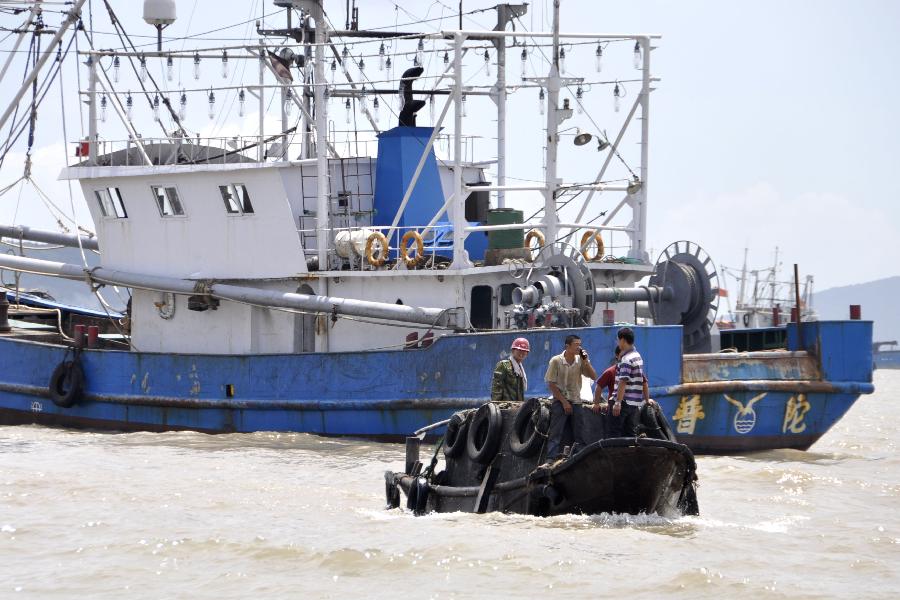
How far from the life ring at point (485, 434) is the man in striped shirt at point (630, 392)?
1205 millimetres

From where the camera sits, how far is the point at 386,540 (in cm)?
1207

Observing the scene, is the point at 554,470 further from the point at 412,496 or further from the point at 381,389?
the point at 381,389

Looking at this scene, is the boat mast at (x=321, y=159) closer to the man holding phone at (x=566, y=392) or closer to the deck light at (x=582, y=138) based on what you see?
the deck light at (x=582, y=138)

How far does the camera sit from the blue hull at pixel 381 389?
709 inches

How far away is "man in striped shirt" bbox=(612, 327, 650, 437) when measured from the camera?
12086 mm

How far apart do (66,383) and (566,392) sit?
481 inches

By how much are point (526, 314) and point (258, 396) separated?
4.27 m

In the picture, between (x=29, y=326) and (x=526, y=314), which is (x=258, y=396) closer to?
(x=526, y=314)

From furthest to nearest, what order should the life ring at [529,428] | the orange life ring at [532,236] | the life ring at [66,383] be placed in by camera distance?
the life ring at [66,383] → the orange life ring at [532,236] → the life ring at [529,428]

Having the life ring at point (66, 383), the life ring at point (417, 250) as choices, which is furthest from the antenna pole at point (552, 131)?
the life ring at point (66, 383)

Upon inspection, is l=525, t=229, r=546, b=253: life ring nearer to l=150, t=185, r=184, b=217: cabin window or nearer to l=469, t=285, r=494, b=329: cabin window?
l=469, t=285, r=494, b=329: cabin window

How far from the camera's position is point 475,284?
20078 mm

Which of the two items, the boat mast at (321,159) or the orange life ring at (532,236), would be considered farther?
the orange life ring at (532,236)

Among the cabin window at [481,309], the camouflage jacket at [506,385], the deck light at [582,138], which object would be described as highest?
the deck light at [582,138]
